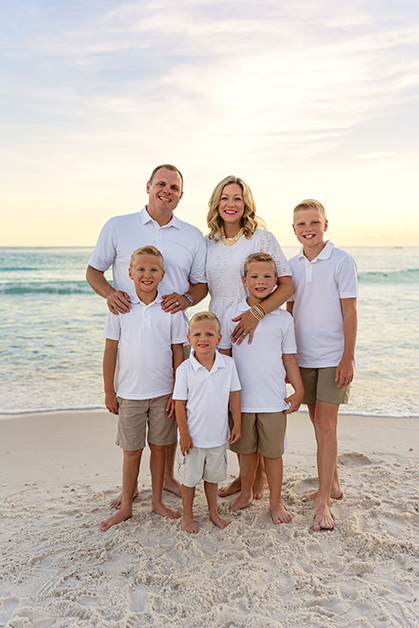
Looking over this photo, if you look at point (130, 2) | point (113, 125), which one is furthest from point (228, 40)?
point (113, 125)

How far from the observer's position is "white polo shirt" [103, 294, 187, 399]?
282 cm

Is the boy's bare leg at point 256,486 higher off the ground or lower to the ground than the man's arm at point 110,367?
lower

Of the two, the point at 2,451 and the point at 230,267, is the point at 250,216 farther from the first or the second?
the point at 2,451

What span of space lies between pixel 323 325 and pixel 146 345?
1.18 meters

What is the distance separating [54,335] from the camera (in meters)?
10.1

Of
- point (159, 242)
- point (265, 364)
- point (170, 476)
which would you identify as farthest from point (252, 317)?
point (170, 476)

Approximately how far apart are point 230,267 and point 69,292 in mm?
16479

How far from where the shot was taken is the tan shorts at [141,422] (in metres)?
2.88

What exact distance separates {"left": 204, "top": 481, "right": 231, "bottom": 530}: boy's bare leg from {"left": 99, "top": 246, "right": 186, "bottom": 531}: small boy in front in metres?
0.25

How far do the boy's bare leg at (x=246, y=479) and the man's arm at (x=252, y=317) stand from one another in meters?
0.86

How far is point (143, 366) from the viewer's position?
2.82 meters

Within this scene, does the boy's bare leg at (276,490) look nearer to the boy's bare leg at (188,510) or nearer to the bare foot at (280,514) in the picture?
the bare foot at (280,514)

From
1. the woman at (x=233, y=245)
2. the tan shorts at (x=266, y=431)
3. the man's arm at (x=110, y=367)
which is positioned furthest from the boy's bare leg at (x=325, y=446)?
the man's arm at (x=110, y=367)

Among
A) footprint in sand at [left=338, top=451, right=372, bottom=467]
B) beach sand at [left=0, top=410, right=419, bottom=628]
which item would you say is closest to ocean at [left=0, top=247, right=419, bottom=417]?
footprint in sand at [left=338, top=451, right=372, bottom=467]
